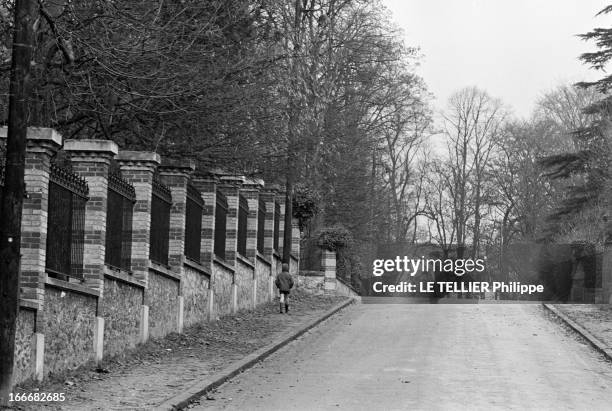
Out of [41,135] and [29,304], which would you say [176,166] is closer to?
[41,135]

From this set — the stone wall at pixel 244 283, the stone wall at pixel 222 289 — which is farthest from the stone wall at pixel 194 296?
the stone wall at pixel 244 283

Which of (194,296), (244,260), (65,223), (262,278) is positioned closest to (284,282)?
(244,260)

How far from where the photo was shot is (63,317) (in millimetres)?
15000

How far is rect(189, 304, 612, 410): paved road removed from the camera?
1426 cm

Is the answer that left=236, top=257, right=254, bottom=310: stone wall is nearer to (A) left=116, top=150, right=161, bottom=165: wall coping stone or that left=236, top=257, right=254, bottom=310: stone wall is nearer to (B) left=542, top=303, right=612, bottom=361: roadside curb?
(B) left=542, top=303, right=612, bottom=361: roadside curb

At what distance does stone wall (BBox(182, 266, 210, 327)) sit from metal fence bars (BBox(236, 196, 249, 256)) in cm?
464

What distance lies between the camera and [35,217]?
46.3 feet

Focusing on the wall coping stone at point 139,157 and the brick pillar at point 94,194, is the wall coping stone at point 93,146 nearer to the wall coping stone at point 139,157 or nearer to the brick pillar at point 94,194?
the brick pillar at point 94,194

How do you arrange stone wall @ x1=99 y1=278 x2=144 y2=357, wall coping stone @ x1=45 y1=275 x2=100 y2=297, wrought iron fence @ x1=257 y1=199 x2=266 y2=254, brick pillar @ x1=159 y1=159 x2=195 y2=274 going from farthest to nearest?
wrought iron fence @ x1=257 y1=199 x2=266 y2=254 → brick pillar @ x1=159 y1=159 x2=195 y2=274 → stone wall @ x1=99 y1=278 x2=144 y2=357 → wall coping stone @ x1=45 y1=275 x2=100 y2=297

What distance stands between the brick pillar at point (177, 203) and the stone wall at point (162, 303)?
532 mm

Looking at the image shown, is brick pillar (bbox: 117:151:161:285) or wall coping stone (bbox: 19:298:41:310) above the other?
brick pillar (bbox: 117:151:161:285)

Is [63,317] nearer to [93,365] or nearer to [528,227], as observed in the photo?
[93,365]

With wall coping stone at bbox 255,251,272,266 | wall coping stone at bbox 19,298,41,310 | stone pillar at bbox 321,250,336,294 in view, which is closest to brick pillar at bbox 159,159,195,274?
wall coping stone at bbox 19,298,41,310

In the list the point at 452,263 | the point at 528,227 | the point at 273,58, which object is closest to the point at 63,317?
the point at 273,58
